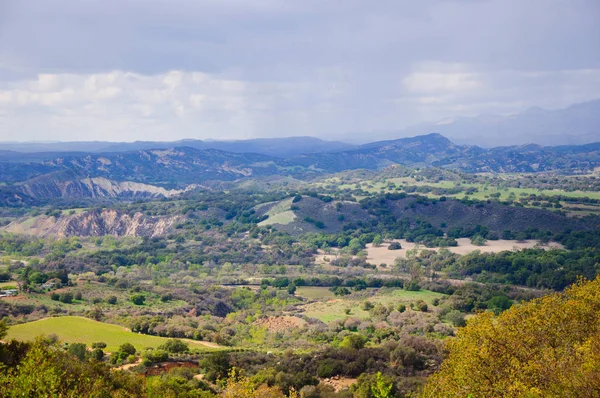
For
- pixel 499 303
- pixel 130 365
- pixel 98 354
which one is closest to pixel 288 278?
pixel 499 303

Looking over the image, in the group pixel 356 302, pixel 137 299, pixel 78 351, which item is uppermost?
pixel 78 351

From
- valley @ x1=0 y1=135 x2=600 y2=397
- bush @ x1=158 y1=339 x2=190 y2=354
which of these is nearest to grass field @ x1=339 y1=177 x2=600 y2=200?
valley @ x1=0 y1=135 x2=600 y2=397

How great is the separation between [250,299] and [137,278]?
79.1 ft

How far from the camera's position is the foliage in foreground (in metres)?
19.2

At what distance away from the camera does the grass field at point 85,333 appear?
147 ft

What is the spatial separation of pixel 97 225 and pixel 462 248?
84.7 meters

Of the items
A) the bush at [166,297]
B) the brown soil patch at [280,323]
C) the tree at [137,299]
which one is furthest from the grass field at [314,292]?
the tree at [137,299]

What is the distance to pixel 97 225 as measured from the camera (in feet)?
444

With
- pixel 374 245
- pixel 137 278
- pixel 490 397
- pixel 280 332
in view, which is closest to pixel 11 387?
pixel 490 397

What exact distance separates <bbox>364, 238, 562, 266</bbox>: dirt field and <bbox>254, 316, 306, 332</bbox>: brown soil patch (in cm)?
3890

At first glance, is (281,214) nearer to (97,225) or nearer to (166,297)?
(97,225)

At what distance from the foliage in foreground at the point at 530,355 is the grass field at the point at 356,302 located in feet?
112

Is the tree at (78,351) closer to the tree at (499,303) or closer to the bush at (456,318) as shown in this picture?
the bush at (456,318)

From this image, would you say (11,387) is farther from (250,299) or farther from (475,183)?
(475,183)
